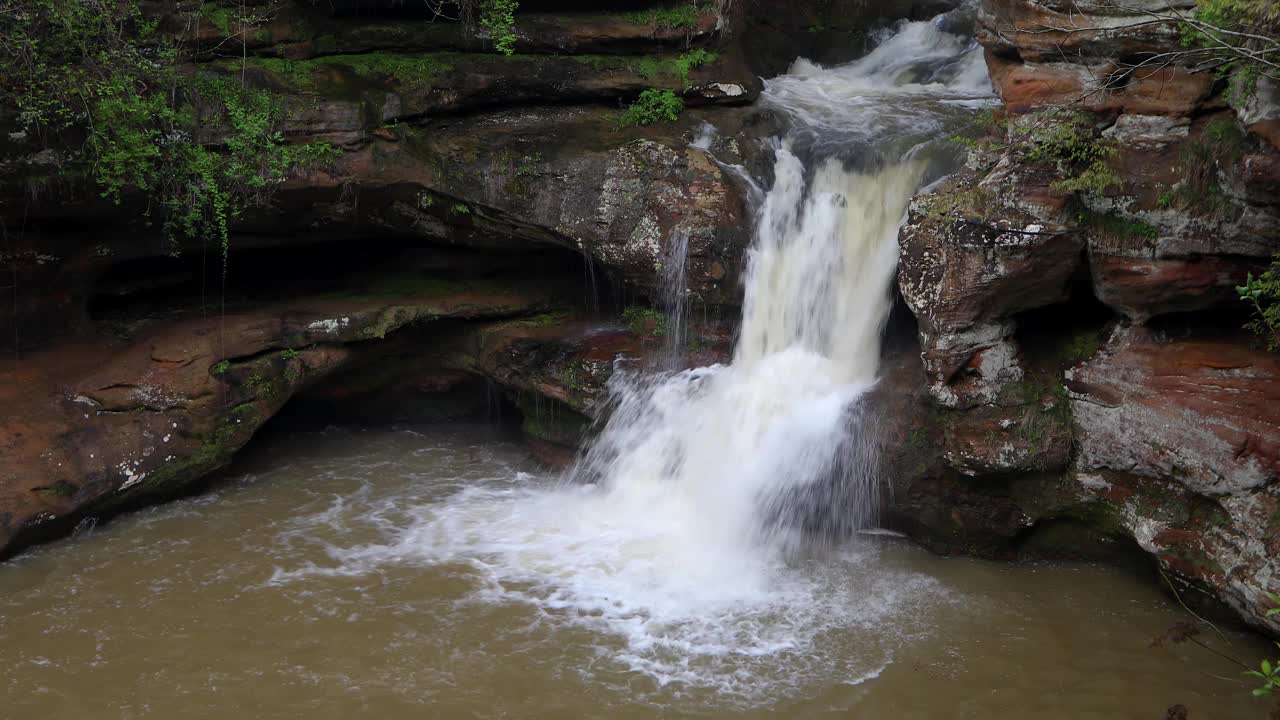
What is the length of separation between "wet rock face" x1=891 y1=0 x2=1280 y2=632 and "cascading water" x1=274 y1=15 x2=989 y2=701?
2.74ft

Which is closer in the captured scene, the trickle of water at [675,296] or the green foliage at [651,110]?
the trickle of water at [675,296]

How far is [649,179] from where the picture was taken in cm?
877

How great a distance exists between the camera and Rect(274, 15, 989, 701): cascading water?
696 centimetres

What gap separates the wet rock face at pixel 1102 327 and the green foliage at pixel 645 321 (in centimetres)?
250

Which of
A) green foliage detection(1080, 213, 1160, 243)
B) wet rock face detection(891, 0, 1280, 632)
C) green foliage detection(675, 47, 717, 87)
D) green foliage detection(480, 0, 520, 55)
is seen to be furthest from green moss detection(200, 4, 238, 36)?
green foliage detection(1080, 213, 1160, 243)

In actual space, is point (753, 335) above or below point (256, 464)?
above

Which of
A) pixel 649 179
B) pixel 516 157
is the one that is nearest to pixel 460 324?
pixel 516 157

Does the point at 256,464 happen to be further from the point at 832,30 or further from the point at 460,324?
the point at 832,30

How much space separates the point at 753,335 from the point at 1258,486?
409cm

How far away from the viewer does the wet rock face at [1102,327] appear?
20.5ft

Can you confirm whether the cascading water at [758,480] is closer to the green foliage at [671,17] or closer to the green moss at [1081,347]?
the green foliage at [671,17]

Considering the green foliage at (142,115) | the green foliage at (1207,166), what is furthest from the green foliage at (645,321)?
the green foliage at (1207,166)

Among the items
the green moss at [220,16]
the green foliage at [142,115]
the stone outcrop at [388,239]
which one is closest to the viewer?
the green foliage at [142,115]

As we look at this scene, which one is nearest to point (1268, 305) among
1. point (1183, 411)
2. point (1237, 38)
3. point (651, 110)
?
point (1183, 411)
